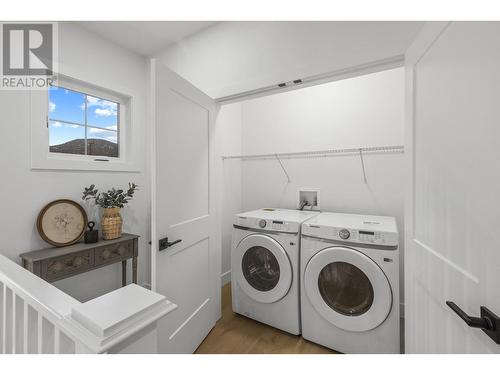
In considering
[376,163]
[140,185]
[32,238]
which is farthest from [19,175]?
[376,163]

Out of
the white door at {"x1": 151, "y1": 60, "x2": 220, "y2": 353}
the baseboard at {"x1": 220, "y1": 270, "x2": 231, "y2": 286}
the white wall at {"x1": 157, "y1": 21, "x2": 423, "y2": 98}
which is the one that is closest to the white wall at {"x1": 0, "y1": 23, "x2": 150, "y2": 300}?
the white wall at {"x1": 157, "y1": 21, "x2": 423, "y2": 98}

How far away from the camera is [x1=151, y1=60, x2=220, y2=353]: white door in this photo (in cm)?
126

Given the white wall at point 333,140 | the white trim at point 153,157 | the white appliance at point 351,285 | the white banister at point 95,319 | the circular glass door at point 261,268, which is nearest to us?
the white banister at point 95,319

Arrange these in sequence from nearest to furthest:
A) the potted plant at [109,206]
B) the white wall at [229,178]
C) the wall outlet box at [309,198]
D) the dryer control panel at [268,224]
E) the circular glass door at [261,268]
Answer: the dryer control panel at [268,224], the circular glass door at [261,268], the potted plant at [109,206], the wall outlet box at [309,198], the white wall at [229,178]

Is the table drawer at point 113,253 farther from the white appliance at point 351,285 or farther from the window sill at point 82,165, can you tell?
the white appliance at point 351,285

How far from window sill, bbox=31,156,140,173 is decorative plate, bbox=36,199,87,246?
277mm

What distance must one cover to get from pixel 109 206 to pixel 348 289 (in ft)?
6.78

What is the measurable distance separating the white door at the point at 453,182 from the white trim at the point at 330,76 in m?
0.15

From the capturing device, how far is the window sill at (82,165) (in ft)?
5.60

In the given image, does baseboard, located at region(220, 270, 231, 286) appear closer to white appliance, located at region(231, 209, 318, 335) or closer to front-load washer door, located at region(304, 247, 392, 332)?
white appliance, located at region(231, 209, 318, 335)

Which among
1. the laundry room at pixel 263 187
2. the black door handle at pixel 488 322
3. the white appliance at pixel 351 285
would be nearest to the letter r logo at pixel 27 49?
the laundry room at pixel 263 187

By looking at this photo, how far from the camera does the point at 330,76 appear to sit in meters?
1.44

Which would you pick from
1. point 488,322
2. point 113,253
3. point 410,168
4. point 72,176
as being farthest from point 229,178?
point 488,322

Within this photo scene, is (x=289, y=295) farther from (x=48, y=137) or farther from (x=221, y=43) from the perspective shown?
(x=48, y=137)
